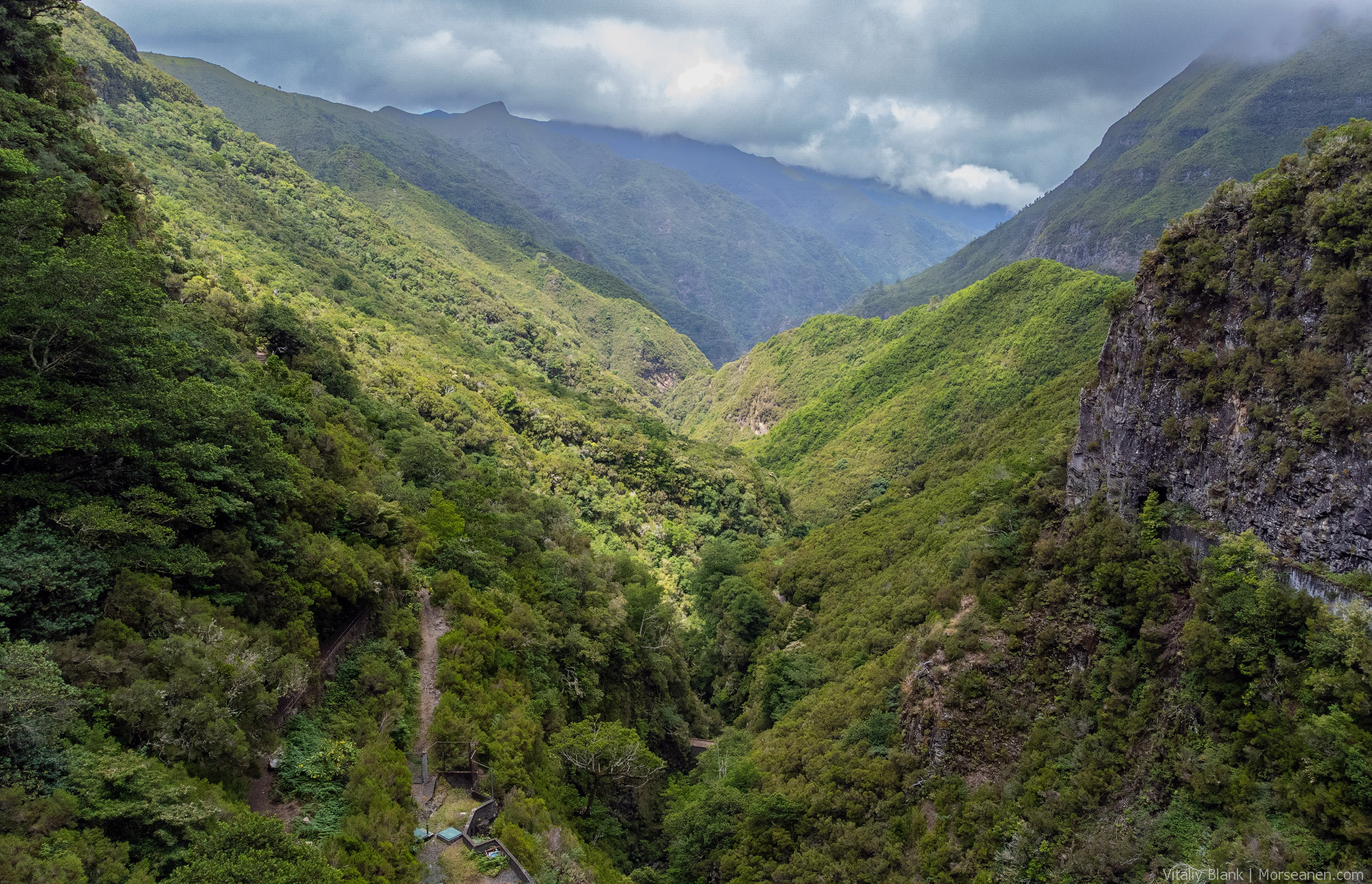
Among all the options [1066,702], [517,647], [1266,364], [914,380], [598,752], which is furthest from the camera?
[914,380]

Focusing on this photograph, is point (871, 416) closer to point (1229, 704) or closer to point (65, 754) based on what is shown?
point (1229, 704)

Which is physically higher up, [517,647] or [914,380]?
[914,380]

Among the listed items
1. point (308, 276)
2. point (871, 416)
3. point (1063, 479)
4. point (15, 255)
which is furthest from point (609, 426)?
A: point (15, 255)

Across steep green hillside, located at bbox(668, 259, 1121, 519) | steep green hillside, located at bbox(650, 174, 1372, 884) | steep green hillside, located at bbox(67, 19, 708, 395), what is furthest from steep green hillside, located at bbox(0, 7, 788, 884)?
steep green hillside, located at bbox(668, 259, 1121, 519)

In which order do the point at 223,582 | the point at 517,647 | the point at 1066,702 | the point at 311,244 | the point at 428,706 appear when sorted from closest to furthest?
the point at 223,582, the point at 428,706, the point at 1066,702, the point at 517,647, the point at 311,244

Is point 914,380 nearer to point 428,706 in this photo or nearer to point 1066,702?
point 1066,702

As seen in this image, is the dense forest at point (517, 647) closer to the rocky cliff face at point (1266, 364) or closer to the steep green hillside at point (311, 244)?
the rocky cliff face at point (1266, 364)

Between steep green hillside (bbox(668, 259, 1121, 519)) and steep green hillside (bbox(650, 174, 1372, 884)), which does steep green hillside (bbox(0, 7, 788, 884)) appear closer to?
steep green hillside (bbox(650, 174, 1372, 884))

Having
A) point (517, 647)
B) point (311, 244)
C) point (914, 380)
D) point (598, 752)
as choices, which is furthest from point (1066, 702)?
point (311, 244)
